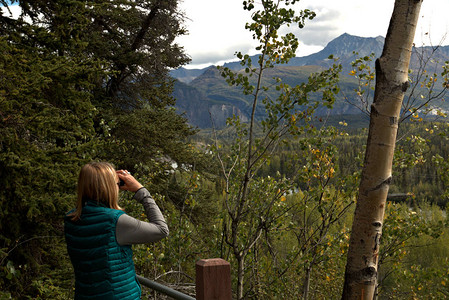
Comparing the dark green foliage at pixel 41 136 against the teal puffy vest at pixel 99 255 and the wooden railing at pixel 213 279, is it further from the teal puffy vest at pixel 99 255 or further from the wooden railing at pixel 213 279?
the wooden railing at pixel 213 279

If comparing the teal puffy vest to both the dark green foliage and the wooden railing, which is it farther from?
the dark green foliage

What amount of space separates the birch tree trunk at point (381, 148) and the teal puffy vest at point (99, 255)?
1.29 meters

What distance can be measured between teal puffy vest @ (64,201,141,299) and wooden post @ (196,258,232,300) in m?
0.45

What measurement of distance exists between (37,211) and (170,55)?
10.8m

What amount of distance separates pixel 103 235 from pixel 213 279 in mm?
625

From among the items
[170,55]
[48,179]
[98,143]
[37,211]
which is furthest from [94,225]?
[170,55]

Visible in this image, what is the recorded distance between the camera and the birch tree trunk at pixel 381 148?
7.02 feet

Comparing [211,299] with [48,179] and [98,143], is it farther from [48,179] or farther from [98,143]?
[98,143]

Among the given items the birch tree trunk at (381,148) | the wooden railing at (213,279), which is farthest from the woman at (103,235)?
the birch tree trunk at (381,148)

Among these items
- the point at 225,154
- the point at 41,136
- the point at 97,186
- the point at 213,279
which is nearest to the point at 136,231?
the point at 97,186

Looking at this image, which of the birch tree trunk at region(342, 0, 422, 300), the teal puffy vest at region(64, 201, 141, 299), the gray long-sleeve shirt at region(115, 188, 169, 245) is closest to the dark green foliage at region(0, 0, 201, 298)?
the teal puffy vest at region(64, 201, 141, 299)

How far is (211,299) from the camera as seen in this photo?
1.97 meters

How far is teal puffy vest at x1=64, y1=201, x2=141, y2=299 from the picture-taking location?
2049mm

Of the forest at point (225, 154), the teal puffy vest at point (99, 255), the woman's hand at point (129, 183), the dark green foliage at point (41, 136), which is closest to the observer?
the teal puffy vest at point (99, 255)
